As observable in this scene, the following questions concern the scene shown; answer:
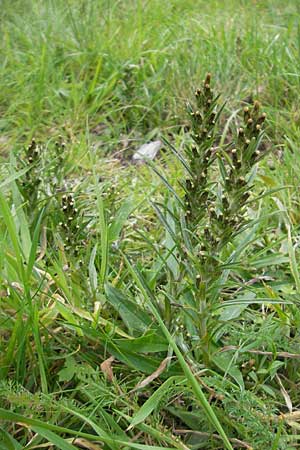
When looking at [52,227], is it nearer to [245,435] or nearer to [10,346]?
[10,346]

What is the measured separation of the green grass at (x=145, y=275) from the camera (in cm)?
146

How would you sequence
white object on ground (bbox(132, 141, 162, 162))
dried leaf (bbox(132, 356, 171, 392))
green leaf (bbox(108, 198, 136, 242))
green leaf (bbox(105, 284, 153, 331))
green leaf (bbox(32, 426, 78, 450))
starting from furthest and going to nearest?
1. white object on ground (bbox(132, 141, 162, 162))
2. green leaf (bbox(108, 198, 136, 242))
3. green leaf (bbox(105, 284, 153, 331))
4. dried leaf (bbox(132, 356, 171, 392))
5. green leaf (bbox(32, 426, 78, 450))

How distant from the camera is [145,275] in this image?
190cm

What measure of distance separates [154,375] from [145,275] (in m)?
0.45

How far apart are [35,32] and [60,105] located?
83 centimetres

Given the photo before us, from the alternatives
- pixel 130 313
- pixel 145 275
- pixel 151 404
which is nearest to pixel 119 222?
pixel 145 275

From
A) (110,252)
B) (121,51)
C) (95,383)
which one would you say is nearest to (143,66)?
(121,51)

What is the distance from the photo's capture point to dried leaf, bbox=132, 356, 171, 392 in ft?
4.88

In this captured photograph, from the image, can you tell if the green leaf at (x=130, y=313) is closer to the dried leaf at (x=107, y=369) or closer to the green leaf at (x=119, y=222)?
the dried leaf at (x=107, y=369)

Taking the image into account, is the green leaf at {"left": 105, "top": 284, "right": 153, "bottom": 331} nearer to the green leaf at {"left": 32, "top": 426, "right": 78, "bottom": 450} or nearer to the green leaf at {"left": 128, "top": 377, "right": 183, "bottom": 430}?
the green leaf at {"left": 128, "top": 377, "right": 183, "bottom": 430}

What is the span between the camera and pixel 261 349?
5.55 feet

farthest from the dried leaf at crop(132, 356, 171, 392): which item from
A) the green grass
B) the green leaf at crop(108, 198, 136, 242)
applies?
the green leaf at crop(108, 198, 136, 242)

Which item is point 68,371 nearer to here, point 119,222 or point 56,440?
point 56,440

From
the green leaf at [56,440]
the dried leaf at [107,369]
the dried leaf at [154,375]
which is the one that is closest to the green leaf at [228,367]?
the dried leaf at [154,375]
